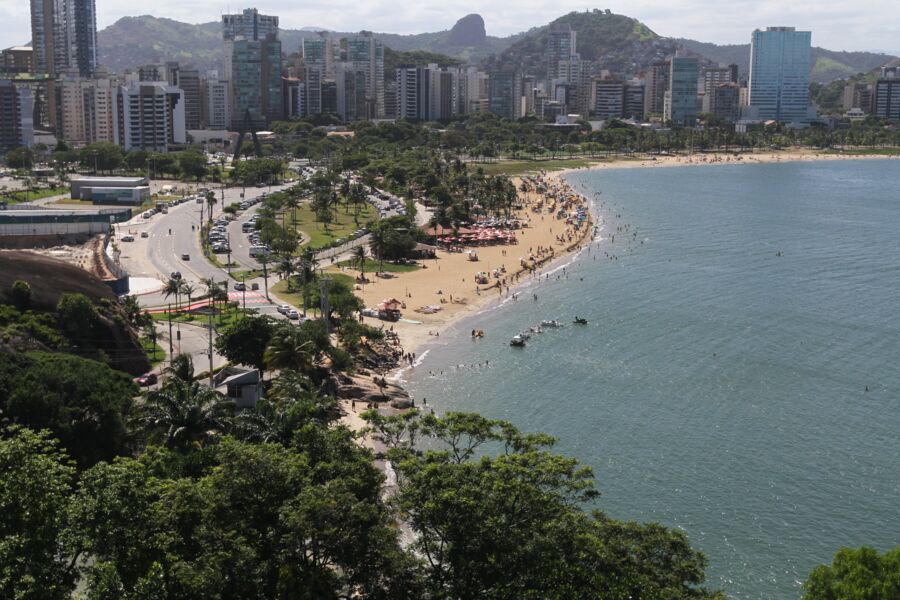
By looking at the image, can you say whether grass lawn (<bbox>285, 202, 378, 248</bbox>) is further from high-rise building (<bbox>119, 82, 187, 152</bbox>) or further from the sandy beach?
high-rise building (<bbox>119, 82, 187, 152</bbox>)

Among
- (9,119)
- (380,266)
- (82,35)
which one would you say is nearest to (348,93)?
(82,35)

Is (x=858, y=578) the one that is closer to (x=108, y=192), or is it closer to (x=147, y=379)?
(x=147, y=379)

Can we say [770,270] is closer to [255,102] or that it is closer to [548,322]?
[548,322]

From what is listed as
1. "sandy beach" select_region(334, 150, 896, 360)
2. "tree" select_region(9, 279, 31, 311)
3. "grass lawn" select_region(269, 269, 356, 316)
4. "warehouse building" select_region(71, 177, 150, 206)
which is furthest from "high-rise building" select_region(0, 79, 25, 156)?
"tree" select_region(9, 279, 31, 311)

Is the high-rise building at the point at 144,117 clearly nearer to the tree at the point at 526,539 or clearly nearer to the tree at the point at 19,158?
the tree at the point at 19,158

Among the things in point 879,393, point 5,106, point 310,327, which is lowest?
point 879,393

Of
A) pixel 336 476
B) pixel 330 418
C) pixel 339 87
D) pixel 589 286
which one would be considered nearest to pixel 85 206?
pixel 589 286
